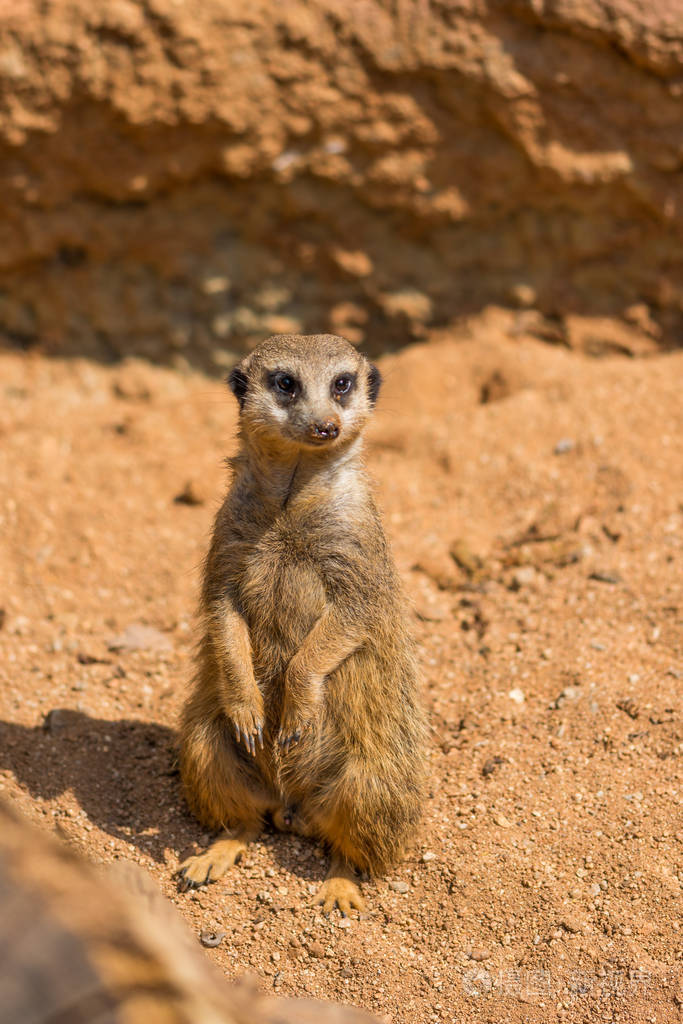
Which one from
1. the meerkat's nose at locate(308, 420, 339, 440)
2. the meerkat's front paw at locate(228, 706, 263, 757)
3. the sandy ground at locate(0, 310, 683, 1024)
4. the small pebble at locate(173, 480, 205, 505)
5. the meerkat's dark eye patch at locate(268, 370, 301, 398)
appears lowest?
the small pebble at locate(173, 480, 205, 505)

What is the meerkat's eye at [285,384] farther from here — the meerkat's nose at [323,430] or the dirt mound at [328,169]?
the dirt mound at [328,169]

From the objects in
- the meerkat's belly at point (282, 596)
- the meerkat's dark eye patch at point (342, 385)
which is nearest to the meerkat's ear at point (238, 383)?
the meerkat's dark eye patch at point (342, 385)

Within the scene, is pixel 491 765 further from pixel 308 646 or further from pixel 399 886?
pixel 308 646

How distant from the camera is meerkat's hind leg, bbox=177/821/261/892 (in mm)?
2799

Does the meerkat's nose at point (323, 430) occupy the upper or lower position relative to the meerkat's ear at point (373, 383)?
upper

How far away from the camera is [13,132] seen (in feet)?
15.6

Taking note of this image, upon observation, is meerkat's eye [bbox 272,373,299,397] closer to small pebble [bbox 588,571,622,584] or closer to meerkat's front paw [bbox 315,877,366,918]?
meerkat's front paw [bbox 315,877,366,918]

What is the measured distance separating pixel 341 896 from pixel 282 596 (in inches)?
31.6

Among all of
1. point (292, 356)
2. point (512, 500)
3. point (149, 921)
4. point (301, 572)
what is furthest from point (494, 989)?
point (512, 500)

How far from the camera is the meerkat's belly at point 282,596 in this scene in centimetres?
279

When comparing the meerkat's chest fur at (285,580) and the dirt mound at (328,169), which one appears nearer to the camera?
the meerkat's chest fur at (285,580)

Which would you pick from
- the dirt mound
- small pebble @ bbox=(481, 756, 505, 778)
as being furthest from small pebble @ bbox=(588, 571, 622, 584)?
the dirt mound

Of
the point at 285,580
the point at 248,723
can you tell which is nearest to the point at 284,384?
the point at 285,580

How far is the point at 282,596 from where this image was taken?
2.81 metres
